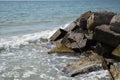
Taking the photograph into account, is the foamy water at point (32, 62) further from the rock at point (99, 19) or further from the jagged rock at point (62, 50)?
the rock at point (99, 19)

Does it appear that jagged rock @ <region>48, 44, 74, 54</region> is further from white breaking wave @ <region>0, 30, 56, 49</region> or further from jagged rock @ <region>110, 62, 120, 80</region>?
jagged rock @ <region>110, 62, 120, 80</region>

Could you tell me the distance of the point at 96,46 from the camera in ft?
38.4

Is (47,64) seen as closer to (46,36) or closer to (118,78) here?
(118,78)

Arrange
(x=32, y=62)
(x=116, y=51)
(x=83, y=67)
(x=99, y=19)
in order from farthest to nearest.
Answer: (x=99, y=19)
(x=32, y=62)
(x=116, y=51)
(x=83, y=67)

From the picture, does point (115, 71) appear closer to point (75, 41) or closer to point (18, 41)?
point (75, 41)

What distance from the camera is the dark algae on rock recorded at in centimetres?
932

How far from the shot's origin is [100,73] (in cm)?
902

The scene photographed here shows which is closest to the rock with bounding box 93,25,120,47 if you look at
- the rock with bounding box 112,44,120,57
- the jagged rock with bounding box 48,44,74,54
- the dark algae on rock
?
the dark algae on rock

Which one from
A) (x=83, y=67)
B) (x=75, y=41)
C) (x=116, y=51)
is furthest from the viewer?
(x=75, y=41)

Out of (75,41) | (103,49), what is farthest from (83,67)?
(75,41)

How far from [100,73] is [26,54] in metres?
4.73

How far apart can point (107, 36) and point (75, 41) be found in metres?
2.31

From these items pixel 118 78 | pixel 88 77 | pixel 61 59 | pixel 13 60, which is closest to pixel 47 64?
pixel 61 59

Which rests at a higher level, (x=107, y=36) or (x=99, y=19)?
(x=99, y=19)
